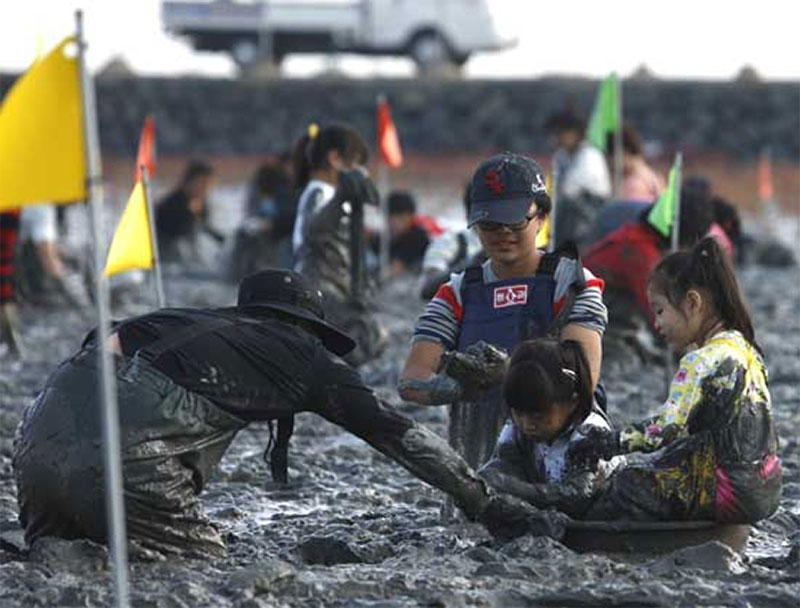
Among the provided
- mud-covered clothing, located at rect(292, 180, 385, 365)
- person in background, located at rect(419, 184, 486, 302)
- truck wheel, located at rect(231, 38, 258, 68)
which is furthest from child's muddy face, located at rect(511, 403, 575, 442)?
truck wheel, located at rect(231, 38, 258, 68)

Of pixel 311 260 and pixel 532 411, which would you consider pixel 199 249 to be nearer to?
pixel 311 260

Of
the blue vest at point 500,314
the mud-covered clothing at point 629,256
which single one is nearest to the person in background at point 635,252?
the mud-covered clothing at point 629,256

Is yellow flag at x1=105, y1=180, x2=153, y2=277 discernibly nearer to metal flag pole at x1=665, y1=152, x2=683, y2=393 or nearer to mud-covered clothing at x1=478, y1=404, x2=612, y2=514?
metal flag pole at x1=665, y1=152, x2=683, y2=393

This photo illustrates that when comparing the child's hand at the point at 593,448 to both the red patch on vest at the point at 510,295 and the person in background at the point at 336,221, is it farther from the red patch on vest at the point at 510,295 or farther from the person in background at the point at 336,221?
the person in background at the point at 336,221

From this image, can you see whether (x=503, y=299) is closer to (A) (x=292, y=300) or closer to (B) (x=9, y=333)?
(A) (x=292, y=300)

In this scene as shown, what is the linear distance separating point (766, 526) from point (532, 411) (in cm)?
131

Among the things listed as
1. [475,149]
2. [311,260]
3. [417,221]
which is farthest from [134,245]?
[475,149]

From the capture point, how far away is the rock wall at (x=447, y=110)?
4588 cm

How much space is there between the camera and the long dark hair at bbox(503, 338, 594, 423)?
24.5 feet

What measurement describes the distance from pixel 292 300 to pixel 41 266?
38.7ft

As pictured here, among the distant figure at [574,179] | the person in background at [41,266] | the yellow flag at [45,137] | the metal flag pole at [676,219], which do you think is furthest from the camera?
the person in background at [41,266]

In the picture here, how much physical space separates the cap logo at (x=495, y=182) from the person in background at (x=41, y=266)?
439 inches

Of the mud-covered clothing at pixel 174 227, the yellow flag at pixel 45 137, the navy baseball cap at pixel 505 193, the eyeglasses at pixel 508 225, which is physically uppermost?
the yellow flag at pixel 45 137

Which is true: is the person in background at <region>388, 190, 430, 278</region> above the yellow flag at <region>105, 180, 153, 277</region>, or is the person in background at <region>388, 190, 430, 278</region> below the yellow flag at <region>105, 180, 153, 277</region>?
below
